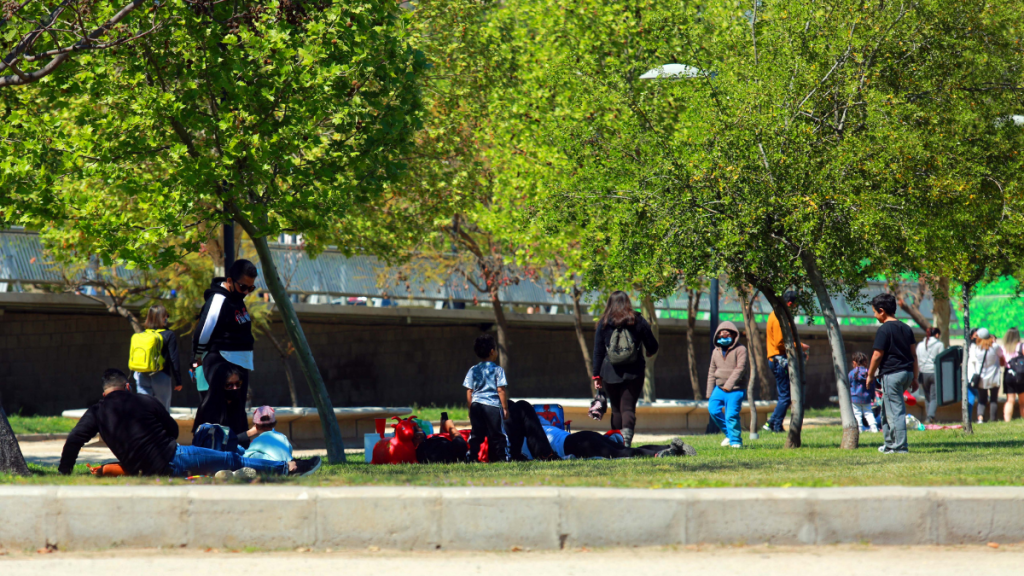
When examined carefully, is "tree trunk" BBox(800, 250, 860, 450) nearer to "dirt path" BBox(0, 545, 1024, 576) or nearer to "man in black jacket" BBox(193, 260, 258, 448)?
"dirt path" BBox(0, 545, 1024, 576)

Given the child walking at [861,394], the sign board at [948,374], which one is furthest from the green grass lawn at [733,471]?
the sign board at [948,374]

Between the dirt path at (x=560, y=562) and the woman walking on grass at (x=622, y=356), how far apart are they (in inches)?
209

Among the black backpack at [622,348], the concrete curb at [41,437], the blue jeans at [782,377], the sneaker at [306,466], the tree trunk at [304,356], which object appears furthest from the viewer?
the concrete curb at [41,437]

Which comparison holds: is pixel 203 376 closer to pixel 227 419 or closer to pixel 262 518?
pixel 227 419

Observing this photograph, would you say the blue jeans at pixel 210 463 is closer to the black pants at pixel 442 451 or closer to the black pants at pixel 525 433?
the black pants at pixel 442 451

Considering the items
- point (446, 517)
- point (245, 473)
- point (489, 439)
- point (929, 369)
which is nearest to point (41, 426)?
point (489, 439)

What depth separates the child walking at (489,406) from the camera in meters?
9.82

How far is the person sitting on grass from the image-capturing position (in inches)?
285

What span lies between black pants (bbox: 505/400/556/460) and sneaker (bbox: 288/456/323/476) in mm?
2085

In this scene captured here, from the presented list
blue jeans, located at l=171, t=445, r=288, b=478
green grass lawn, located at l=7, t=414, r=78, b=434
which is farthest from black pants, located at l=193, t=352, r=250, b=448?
green grass lawn, located at l=7, t=414, r=78, b=434

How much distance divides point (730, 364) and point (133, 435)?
273 inches

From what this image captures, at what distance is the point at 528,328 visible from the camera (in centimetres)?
2962

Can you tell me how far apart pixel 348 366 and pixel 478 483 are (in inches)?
814

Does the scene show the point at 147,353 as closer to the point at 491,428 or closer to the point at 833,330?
the point at 491,428
